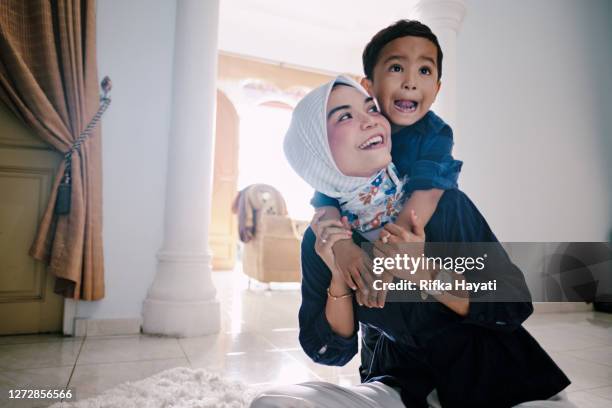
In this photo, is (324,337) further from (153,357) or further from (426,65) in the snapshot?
(153,357)

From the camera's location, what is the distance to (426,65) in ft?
1.89

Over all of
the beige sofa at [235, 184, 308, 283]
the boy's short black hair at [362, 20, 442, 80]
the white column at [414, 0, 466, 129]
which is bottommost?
the beige sofa at [235, 184, 308, 283]

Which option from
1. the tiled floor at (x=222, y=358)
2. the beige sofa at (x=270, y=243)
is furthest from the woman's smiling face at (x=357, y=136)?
the beige sofa at (x=270, y=243)

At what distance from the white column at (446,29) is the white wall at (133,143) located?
1.78m

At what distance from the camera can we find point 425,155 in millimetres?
581

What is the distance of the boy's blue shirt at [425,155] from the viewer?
0.56m

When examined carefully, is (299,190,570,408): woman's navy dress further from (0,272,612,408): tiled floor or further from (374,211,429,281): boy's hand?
(0,272,612,408): tiled floor

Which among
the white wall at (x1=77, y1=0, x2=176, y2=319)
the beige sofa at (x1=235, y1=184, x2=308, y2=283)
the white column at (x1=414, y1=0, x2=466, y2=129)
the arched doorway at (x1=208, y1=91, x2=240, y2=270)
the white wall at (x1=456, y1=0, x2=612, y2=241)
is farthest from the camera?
the arched doorway at (x1=208, y1=91, x2=240, y2=270)

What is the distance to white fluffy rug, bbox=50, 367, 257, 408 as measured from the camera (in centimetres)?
144

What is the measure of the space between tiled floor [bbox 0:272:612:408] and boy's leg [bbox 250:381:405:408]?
3.96 ft

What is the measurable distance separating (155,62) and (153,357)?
1.96 meters

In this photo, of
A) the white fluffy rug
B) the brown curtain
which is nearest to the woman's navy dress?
the white fluffy rug

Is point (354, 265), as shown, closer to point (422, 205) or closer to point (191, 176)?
point (422, 205)

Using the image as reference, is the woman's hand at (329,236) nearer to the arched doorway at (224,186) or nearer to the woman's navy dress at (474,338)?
the woman's navy dress at (474,338)
